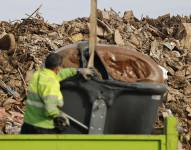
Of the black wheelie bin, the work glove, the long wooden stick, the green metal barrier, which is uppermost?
the long wooden stick

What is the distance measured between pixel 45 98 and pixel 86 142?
0.80 meters

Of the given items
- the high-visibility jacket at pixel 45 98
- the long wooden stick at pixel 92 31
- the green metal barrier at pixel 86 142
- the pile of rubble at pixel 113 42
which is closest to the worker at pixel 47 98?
the high-visibility jacket at pixel 45 98

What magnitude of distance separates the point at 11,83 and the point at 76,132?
7128 mm

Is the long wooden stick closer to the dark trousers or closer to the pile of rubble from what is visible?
the dark trousers

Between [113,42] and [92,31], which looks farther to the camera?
[113,42]

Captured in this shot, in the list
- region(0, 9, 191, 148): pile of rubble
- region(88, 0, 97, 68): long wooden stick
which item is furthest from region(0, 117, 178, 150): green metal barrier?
region(0, 9, 191, 148): pile of rubble

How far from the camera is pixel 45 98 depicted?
14.0 feet

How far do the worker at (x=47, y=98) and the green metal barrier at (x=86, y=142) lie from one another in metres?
0.53

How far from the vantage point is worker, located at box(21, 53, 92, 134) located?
13.6 feet

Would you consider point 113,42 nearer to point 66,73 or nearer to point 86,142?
point 66,73

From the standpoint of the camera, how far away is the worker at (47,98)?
4.14 meters

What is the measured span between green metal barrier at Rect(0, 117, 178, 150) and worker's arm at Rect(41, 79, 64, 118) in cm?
56

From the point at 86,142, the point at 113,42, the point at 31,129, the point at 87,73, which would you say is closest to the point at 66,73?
the point at 87,73

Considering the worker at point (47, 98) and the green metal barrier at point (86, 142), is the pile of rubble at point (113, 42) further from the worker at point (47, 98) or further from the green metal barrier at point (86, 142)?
the green metal barrier at point (86, 142)
